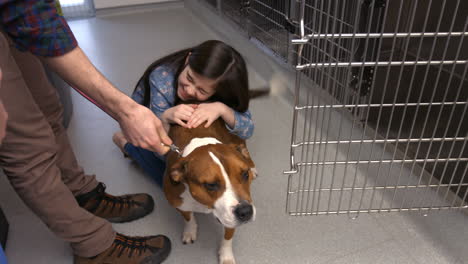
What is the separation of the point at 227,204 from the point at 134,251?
435mm

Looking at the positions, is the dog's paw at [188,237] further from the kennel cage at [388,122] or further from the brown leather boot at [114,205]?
the kennel cage at [388,122]

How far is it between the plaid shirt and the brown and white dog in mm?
430

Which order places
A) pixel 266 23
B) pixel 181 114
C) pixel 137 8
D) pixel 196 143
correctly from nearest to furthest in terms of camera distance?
1. pixel 196 143
2. pixel 181 114
3. pixel 266 23
4. pixel 137 8

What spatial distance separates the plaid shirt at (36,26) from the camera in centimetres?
79

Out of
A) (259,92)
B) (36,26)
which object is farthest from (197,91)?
(259,92)

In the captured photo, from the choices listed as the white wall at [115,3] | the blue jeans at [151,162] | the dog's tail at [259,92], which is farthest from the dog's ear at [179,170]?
the white wall at [115,3]

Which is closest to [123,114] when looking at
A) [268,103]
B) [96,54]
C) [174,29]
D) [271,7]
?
[268,103]

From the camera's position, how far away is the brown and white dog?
0.98 metres

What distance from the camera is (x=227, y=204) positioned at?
3.18 ft

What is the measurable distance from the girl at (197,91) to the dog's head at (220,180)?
0.87ft

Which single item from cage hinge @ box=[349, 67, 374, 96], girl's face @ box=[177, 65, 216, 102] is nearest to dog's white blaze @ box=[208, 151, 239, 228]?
girl's face @ box=[177, 65, 216, 102]

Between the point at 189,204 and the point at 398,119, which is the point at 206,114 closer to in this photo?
the point at 189,204

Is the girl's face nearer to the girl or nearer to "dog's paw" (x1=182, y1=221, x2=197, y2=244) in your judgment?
the girl

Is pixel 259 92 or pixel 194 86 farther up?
pixel 194 86
